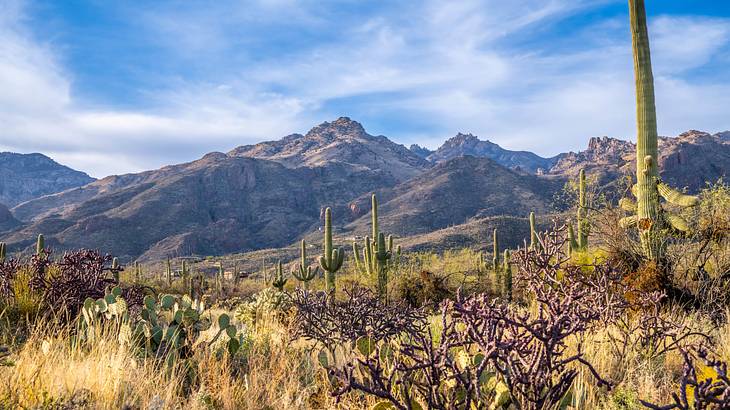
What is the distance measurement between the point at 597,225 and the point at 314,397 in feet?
25.9

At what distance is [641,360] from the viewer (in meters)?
4.59

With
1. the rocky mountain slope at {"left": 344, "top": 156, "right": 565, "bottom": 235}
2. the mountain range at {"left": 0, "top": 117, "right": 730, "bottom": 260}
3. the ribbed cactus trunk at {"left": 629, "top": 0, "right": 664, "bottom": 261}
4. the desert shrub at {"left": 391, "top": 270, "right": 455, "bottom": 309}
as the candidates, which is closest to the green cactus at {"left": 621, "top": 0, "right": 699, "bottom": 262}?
the ribbed cactus trunk at {"left": 629, "top": 0, "right": 664, "bottom": 261}

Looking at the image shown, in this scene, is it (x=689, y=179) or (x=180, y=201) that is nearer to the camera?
(x=689, y=179)

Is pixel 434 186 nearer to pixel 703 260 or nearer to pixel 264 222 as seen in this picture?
pixel 264 222

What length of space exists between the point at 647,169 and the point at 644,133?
68cm

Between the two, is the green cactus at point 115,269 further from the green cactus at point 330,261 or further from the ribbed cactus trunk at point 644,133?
the ribbed cactus trunk at point 644,133

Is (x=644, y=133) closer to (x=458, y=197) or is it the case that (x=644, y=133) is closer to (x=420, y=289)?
(x=420, y=289)

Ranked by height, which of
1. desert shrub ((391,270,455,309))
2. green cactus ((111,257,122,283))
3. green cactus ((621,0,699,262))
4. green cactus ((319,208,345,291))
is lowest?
desert shrub ((391,270,455,309))

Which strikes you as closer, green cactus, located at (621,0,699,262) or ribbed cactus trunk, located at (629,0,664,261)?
green cactus, located at (621,0,699,262)

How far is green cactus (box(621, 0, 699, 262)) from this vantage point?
9057 mm

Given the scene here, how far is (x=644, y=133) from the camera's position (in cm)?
985

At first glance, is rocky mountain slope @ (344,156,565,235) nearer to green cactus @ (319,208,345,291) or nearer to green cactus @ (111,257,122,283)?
green cactus @ (319,208,345,291)

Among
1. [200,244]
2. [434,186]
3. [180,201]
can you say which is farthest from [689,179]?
[180,201]

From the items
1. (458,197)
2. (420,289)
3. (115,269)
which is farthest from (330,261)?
(458,197)
